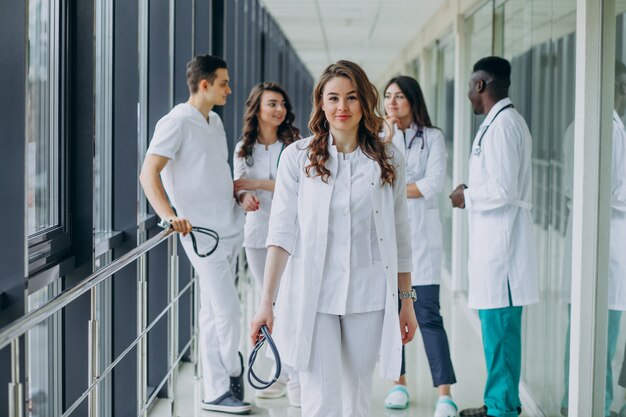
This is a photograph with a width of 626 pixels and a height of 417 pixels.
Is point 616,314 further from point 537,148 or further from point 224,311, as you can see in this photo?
point 224,311

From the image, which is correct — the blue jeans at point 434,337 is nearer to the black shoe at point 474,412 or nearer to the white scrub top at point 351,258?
the black shoe at point 474,412

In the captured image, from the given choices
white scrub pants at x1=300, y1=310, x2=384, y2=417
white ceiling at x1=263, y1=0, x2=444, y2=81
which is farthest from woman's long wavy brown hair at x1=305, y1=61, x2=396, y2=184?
white ceiling at x1=263, y1=0, x2=444, y2=81

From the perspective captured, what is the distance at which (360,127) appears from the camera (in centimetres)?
310

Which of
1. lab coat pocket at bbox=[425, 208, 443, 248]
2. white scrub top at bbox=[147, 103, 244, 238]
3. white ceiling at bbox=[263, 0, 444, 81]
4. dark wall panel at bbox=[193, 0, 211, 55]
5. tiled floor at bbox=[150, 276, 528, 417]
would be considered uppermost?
white ceiling at bbox=[263, 0, 444, 81]

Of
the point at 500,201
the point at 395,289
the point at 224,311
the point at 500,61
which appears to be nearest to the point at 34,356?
the point at 224,311

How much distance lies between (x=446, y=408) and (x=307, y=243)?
1814 millimetres

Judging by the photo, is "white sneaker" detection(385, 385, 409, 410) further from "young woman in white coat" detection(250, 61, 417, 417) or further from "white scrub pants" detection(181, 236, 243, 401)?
"young woman in white coat" detection(250, 61, 417, 417)

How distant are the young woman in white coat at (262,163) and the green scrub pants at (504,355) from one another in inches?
40.9

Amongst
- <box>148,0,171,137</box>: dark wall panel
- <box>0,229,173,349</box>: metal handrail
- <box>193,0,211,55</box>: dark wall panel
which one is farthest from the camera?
<box>193,0,211,55</box>: dark wall panel

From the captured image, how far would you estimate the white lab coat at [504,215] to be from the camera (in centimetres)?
411

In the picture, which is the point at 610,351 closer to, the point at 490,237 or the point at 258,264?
the point at 490,237

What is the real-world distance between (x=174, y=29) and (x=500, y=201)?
244 centimetres

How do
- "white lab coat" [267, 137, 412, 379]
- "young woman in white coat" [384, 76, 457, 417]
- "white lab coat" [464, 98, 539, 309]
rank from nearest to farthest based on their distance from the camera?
"white lab coat" [267, 137, 412, 379]
"white lab coat" [464, 98, 539, 309]
"young woman in white coat" [384, 76, 457, 417]

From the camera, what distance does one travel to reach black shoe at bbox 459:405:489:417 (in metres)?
4.43
